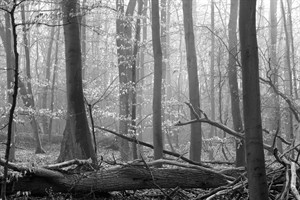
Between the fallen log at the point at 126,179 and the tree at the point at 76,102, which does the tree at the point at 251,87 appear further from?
the tree at the point at 76,102

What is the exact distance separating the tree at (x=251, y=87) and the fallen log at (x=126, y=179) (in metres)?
2.93

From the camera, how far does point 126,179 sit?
20.7 ft

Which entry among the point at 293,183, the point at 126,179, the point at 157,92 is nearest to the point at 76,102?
the point at 157,92

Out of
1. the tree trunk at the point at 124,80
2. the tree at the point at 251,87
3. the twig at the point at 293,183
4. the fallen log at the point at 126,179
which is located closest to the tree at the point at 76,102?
the fallen log at the point at 126,179

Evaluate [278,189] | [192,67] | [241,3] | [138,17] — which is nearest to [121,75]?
[138,17]

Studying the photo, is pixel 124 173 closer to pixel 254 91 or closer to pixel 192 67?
pixel 254 91

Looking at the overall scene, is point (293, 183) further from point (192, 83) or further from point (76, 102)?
point (192, 83)

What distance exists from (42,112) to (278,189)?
10381 millimetres

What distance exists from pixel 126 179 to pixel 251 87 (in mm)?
3563

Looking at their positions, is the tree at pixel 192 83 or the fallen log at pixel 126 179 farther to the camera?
the tree at pixel 192 83

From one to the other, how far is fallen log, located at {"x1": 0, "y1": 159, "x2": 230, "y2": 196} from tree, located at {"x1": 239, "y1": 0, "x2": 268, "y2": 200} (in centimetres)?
293

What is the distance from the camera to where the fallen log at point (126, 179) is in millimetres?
6285

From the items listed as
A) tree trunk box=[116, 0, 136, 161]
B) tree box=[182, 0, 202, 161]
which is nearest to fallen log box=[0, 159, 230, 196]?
tree box=[182, 0, 202, 161]

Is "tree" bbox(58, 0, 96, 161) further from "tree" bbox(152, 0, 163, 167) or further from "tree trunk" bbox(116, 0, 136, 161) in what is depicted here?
"tree trunk" bbox(116, 0, 136, 161)
